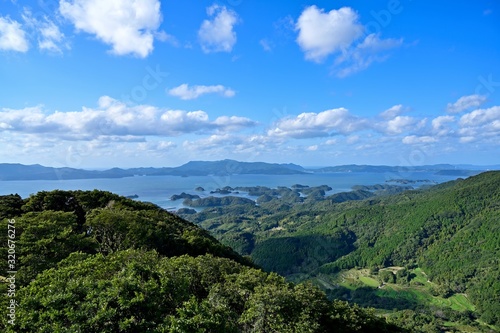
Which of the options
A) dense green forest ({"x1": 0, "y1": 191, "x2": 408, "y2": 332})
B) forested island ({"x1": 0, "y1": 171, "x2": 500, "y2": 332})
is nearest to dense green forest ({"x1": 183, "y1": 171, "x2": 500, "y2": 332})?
forested island ({"x1": 0, "y1": 171, "x2": 500, "y2": 332})

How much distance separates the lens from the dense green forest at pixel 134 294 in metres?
12.2

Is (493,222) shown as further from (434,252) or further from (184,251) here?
(184,251)

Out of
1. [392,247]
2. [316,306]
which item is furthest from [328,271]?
[316,306]

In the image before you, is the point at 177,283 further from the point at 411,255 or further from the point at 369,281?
the point at 411,255

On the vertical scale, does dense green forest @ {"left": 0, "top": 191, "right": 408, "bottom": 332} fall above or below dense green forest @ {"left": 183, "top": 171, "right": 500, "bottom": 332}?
above

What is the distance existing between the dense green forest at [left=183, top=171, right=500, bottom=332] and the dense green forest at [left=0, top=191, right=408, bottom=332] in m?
71.3

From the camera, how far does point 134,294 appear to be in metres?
13.6

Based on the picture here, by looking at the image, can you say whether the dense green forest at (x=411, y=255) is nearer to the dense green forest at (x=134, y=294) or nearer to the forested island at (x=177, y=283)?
the forested island at (x=177, y=283)

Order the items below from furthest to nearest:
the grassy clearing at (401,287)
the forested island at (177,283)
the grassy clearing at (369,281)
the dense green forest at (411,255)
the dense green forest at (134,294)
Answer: the grassy clearing at (369,281)
the grassy clearing at (401,287)
the dense green forest at (411,255)
the forested island at (177,283)
the dense green forest at (134,294)

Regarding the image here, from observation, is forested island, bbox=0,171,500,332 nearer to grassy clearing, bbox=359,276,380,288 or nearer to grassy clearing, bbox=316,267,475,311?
grassy clearing, bbox=316,267,475,311

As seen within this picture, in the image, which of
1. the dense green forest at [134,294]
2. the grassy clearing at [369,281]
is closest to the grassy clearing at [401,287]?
the grassy clearing at [369,281]

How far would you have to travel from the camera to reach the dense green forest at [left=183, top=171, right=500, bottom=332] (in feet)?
304

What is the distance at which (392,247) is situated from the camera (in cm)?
13788

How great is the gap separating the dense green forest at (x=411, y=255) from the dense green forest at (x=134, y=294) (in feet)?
234
